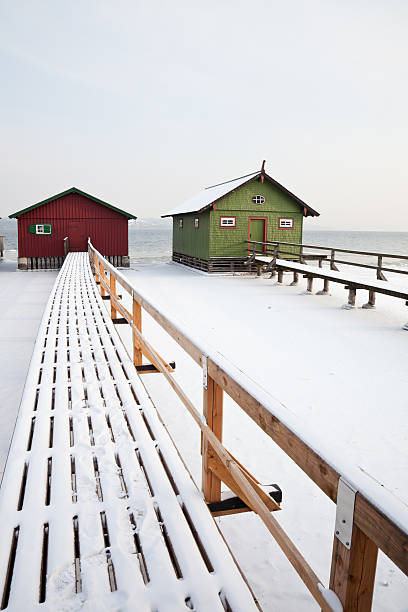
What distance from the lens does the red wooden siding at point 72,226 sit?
2111 centimetres

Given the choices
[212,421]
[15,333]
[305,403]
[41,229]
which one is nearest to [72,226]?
[41,229]

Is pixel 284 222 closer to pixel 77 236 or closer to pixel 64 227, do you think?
pixel 77 236

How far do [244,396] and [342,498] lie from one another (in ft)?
2.53

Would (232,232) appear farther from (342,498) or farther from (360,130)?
(360,130)

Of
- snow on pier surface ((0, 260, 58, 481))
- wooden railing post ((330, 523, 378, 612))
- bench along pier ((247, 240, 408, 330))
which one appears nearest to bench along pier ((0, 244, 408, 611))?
wooden railing post ((330, 523, 378, 612))

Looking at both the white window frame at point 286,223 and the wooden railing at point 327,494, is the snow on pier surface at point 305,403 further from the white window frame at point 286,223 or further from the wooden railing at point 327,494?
the white window frame at point 286,223

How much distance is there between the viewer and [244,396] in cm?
200

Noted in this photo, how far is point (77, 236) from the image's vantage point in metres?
21.8

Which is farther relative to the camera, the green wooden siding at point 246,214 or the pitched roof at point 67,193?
the pitched roof at point 67,193

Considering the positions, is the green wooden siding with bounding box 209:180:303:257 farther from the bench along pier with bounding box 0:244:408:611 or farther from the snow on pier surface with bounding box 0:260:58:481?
the bench along pier with bounding box 0:244:408:611

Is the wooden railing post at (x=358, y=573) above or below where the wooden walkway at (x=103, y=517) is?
above

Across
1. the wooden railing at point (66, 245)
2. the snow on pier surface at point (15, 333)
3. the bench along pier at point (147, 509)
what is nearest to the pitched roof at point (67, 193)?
the wooden railing at point (66, 245)

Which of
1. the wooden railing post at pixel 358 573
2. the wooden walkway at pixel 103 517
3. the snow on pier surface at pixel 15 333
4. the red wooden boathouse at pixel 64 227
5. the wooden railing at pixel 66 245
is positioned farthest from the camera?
the red wooden boathouse at pixel 64 227

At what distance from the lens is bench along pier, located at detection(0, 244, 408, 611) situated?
1301 millimetres
